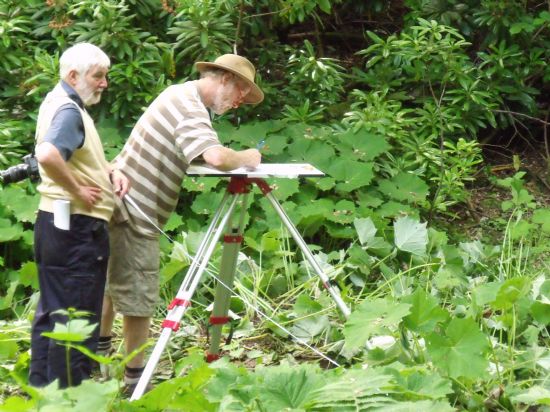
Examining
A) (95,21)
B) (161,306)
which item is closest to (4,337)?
(161,306)

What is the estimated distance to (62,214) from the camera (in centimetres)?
434

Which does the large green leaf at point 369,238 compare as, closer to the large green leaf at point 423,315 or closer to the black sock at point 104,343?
the black sock at point 104,343

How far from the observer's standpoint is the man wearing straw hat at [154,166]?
4.62 metres

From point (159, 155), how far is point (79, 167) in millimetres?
424

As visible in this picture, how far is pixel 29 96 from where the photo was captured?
712 centimetres

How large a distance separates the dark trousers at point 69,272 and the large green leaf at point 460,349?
1.36 meters

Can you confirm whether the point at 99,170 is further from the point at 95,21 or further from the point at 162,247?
the point at 95,21

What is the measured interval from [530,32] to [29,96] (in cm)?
348

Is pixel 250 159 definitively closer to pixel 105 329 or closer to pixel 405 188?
pixel 105 329

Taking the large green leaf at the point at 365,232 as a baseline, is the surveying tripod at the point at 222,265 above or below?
above

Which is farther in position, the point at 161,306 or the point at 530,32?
the point at 530,32

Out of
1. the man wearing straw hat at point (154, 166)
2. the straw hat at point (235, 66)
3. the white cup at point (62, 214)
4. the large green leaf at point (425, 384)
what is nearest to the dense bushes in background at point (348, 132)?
the man wearing straw hat at point (154, 166)

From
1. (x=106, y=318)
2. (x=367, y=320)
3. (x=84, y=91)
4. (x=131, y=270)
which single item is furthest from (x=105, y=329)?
(x=367, y=320)

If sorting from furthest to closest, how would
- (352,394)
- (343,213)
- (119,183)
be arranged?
(343,213) < (119,183) < (352,394)
